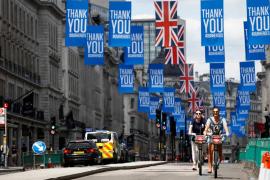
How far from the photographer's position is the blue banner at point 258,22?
3466 centimetres

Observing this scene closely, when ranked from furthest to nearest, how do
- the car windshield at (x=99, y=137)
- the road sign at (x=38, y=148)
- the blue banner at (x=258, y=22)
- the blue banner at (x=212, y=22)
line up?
the car windshield at (x=99, y=137)
the road sign at (x=38, y=148)
the blue banner at (x=212, y=22)
the blue banner at (x=258, y=22)

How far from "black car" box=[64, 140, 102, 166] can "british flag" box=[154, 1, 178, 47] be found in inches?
310

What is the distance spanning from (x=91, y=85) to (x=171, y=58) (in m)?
73.0

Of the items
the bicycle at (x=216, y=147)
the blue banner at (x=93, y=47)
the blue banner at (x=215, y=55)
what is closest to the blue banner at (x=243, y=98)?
the blue banner at (x=215, y=55)

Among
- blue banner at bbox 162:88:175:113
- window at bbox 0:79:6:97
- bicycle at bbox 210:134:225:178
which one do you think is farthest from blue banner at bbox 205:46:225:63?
window at bbox 0:79:6:97

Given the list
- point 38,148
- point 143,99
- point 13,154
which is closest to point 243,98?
point 143,99

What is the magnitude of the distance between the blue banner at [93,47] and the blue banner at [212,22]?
7472 mm

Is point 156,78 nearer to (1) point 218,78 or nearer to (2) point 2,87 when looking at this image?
(1) point 218,78

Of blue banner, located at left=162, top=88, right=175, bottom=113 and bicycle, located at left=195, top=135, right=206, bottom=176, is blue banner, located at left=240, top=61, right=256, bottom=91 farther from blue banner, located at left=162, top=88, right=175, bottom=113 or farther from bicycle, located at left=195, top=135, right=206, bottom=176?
bicycle, located at left=195, top=135, right=206, bottom=176

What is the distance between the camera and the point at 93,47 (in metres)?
44.8

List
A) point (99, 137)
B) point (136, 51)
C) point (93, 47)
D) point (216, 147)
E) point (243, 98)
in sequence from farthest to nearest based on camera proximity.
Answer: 1. point (243, 98)
2. point (99, 137)
3. point (136, 51)
4. point (93, 47)
5. point (216, 147)

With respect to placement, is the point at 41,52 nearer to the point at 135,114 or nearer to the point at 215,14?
the point at 215,14

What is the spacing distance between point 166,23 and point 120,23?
7383 mm

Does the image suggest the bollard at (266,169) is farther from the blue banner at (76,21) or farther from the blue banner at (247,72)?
the blue banner at (247,72)
